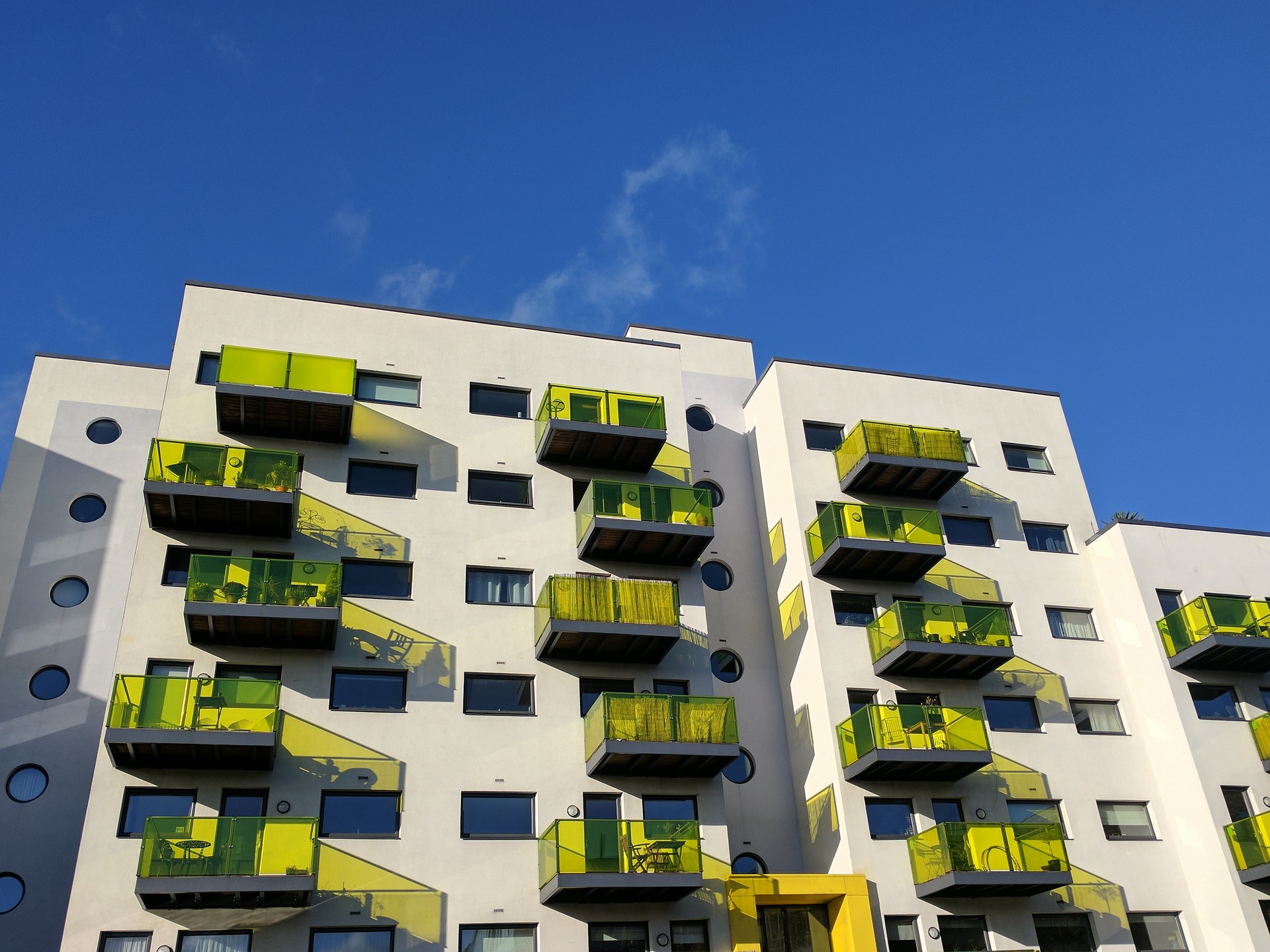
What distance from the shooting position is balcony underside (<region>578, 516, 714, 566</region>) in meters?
25.2

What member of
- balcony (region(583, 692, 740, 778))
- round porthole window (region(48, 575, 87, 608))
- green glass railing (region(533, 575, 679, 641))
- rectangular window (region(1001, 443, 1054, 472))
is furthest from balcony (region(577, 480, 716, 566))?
round porthole window (region(48, 575, 87, 608))

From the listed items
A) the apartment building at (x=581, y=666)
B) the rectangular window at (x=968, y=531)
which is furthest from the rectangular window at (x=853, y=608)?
the rectangular window at (x=968, y=531)

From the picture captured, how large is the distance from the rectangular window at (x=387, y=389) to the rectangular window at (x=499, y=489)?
2.45m

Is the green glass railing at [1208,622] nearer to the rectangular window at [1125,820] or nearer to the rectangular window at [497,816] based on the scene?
the rectangular window at [1125,820]

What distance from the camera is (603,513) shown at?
→ 83.0 ft

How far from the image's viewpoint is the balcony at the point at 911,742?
2419 cm

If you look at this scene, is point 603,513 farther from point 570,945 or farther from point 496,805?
point 570,945

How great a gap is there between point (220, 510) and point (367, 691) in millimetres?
4858

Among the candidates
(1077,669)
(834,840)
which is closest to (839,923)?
(834,840)

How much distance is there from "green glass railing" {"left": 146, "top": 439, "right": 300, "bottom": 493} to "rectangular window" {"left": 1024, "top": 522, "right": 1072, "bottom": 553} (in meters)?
19.1

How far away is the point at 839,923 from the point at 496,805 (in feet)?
24.7

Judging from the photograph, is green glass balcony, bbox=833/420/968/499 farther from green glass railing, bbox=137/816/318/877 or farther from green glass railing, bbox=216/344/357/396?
green glass railing, bbox=137/816/318/877

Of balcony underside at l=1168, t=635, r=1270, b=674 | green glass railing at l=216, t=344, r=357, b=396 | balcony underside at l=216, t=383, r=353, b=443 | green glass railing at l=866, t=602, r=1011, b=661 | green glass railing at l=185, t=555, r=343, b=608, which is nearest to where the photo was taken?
green glass railing at l=185, t=555, r=343, b=608

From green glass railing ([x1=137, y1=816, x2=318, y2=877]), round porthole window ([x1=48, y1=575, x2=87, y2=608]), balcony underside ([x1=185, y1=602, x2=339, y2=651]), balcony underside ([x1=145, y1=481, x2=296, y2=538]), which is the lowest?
green glass railing ([x1=137, y1=816, x2=318, y2=877])
